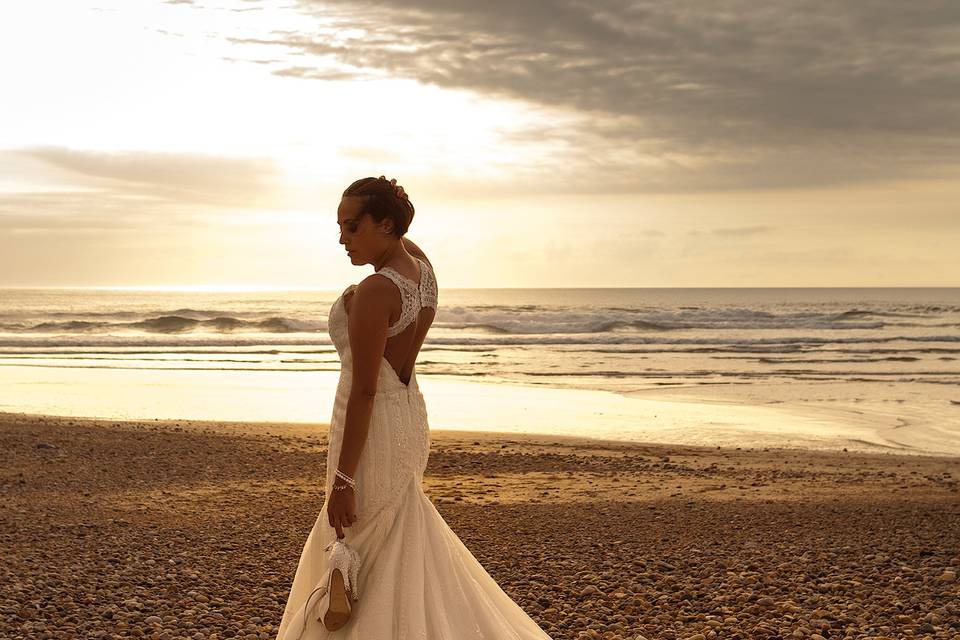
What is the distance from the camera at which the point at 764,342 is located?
39750mm

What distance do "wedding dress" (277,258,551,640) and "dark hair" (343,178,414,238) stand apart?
0.19 meters

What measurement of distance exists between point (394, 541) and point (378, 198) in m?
1.24

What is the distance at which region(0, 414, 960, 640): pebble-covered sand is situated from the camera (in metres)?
5.69

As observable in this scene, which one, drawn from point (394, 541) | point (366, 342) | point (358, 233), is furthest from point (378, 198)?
point (394, 541)

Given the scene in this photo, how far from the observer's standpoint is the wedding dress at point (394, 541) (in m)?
3.32

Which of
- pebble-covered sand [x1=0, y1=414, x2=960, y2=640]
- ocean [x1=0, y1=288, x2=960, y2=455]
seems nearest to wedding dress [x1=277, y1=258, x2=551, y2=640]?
pebble-covered sand [x1=0, y1=414, x2=960, y2=640]

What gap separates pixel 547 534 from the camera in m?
7.93

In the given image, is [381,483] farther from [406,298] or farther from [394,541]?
[406,298]

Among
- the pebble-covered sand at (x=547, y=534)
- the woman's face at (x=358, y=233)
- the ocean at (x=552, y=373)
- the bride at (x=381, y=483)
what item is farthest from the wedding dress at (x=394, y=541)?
the ocean at (x=552, y=373)

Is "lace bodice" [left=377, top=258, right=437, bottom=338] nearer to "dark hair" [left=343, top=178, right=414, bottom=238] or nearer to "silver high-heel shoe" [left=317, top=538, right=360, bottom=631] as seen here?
"dark hair" [left=343, top=178, right=414, bottom=238]

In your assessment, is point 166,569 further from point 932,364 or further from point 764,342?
point 764,342

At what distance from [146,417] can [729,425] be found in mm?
9983

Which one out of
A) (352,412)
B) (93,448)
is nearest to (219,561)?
(352,412)

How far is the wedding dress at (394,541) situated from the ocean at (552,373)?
11.3 meters
